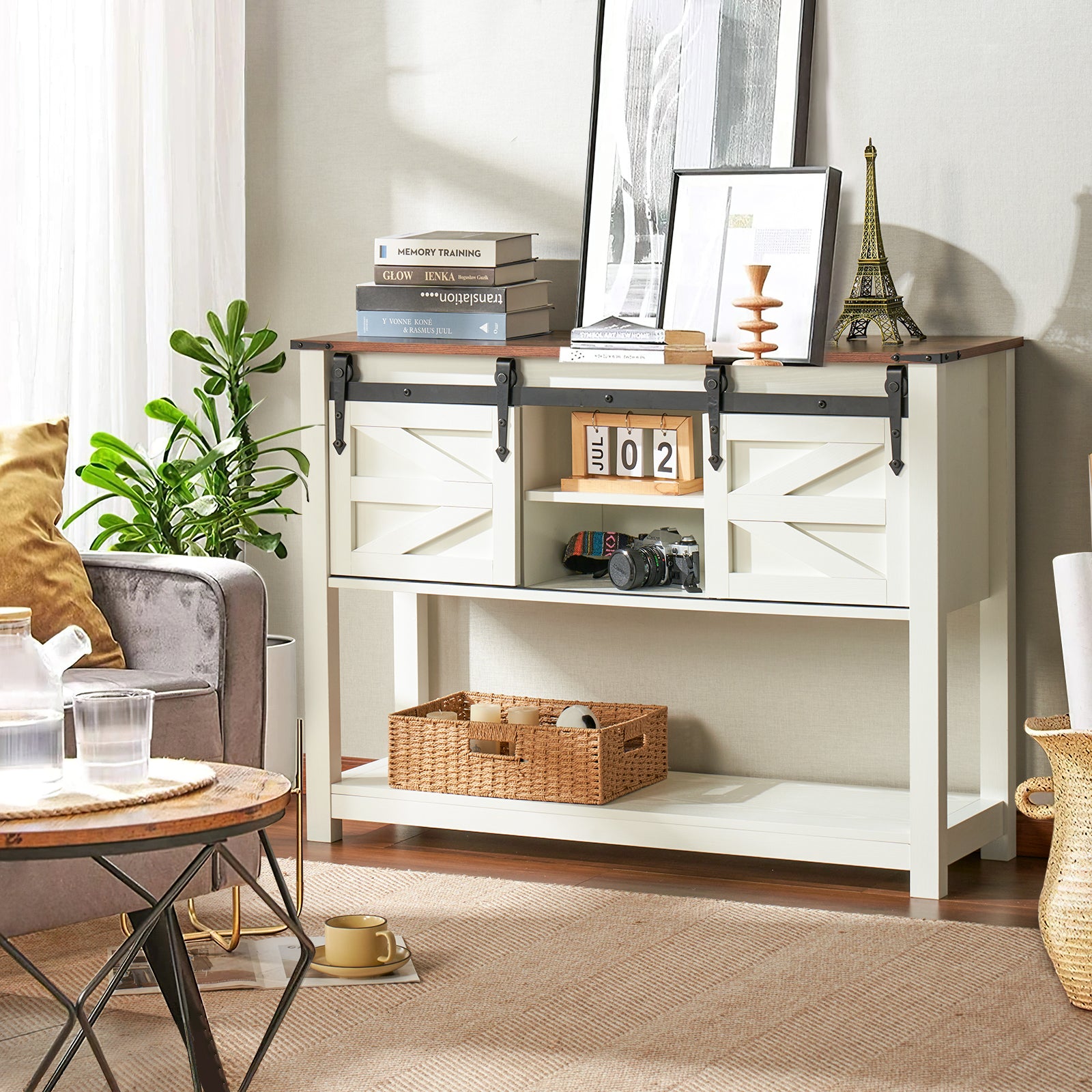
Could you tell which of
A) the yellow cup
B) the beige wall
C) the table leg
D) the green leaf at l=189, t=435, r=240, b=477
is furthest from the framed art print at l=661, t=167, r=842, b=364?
the table leg

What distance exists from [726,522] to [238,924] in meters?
1.16

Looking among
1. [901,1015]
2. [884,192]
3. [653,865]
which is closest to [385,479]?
[653,865]

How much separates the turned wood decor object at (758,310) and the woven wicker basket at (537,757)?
0.81 metres

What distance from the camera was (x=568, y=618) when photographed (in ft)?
13.2

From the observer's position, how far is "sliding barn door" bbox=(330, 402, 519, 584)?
3.56 metres

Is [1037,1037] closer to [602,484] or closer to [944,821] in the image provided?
[944,821]

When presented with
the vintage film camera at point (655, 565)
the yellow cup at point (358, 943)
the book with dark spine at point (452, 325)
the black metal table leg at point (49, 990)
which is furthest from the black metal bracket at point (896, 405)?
the black metal table leg at point (49, 990)

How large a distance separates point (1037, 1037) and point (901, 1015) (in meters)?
0.20

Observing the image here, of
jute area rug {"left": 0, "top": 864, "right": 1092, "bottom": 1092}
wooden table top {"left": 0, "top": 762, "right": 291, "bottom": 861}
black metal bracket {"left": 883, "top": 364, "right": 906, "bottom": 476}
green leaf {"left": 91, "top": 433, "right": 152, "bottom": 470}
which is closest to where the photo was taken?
wooden table top {"left": 0, "top": 762, "right": 291, "bottom": 861}

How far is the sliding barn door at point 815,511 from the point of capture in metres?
3.25

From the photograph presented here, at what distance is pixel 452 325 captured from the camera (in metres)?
3.63

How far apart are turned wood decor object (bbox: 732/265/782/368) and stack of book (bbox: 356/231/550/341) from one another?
0.54m

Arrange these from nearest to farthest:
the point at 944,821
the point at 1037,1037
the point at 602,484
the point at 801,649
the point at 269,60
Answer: the point at 1037,1037 < the point at 944,821 < the point at 602,484 < the point at 801,649 < the point at 269,60

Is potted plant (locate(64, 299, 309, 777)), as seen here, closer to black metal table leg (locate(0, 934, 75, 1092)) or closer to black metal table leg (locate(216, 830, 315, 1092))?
black metal table leg (locate(216, 830, 315, 1092))
